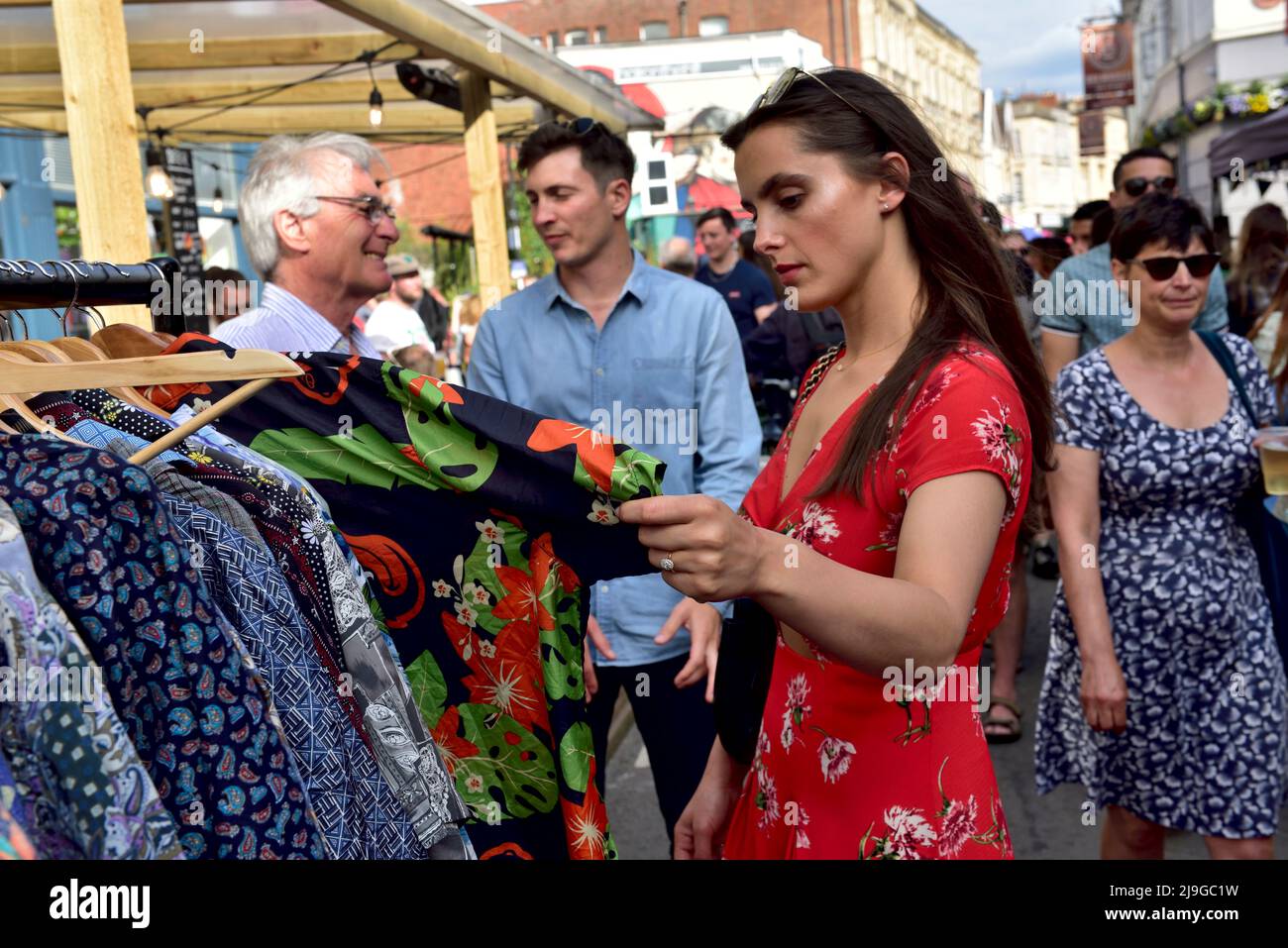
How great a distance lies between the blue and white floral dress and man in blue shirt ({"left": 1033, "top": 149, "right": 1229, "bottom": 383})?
2044 mm

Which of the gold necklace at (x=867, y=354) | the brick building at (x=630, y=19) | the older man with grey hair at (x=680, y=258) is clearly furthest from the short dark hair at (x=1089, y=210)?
the brick building at (x=630, y=19)

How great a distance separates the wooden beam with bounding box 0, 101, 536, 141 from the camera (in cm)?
1095

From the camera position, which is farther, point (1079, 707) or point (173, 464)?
point (1079, 707)

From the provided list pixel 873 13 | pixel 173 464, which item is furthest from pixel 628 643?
pixel 873 13

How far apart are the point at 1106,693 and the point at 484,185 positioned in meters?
6.23

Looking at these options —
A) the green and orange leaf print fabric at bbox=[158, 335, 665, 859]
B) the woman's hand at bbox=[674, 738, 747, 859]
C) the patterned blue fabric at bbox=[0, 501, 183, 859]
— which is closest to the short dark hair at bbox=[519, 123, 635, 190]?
the green and orange leaf print fabric at bbox=[158, 335, 665, 859]

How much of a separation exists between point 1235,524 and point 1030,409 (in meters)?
1.71

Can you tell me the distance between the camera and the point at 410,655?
6.70 ft

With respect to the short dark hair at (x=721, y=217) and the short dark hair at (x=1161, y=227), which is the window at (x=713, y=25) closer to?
the short dark hair at (x=721, y=217)

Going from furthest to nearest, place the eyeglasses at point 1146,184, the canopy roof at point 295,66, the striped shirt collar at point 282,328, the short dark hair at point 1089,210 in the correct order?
the short dark hair at point 1089,210 < the canopy roof at point 295,66 < the eyeglasses at point 1146,184 < the striped shirt collar at point 282,328

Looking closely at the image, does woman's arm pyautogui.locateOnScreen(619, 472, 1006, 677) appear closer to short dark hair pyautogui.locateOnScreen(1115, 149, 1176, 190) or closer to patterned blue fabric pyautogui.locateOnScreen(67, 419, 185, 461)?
patterned blue fabric pyautogui.locateOnScreen(67, 419, 185, 461)

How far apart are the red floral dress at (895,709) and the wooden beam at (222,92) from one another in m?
8.39

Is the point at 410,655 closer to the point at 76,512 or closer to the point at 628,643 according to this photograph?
the point at 76,512

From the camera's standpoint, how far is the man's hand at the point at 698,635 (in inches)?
109
